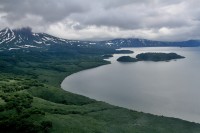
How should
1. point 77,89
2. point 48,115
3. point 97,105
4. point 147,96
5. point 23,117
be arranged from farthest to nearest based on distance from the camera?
1. point 77,89
2. point 147,96
3. point 97,105
4. point 48,115
5. point 23,117

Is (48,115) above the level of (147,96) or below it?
above

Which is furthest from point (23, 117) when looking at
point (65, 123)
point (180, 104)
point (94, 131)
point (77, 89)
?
point (77, 89)

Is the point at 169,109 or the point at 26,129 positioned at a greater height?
the point at 26,129

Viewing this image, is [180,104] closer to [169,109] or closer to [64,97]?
[169,109]

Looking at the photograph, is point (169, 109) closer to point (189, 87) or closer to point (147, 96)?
point (147, 96)

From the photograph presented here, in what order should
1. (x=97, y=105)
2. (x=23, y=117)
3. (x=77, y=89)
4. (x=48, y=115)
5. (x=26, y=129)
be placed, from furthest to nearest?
(x=77, y=89)
(x=97, y=105)
(x=48, y=115)
(x=23, y=117)
(x=26, y=129)

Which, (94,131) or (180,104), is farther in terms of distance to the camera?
(180,104)

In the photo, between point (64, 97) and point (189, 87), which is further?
point (189, 87)

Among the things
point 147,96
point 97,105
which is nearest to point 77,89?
point 147,96

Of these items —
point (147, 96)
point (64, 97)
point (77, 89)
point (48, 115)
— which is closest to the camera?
point (48, 115)
